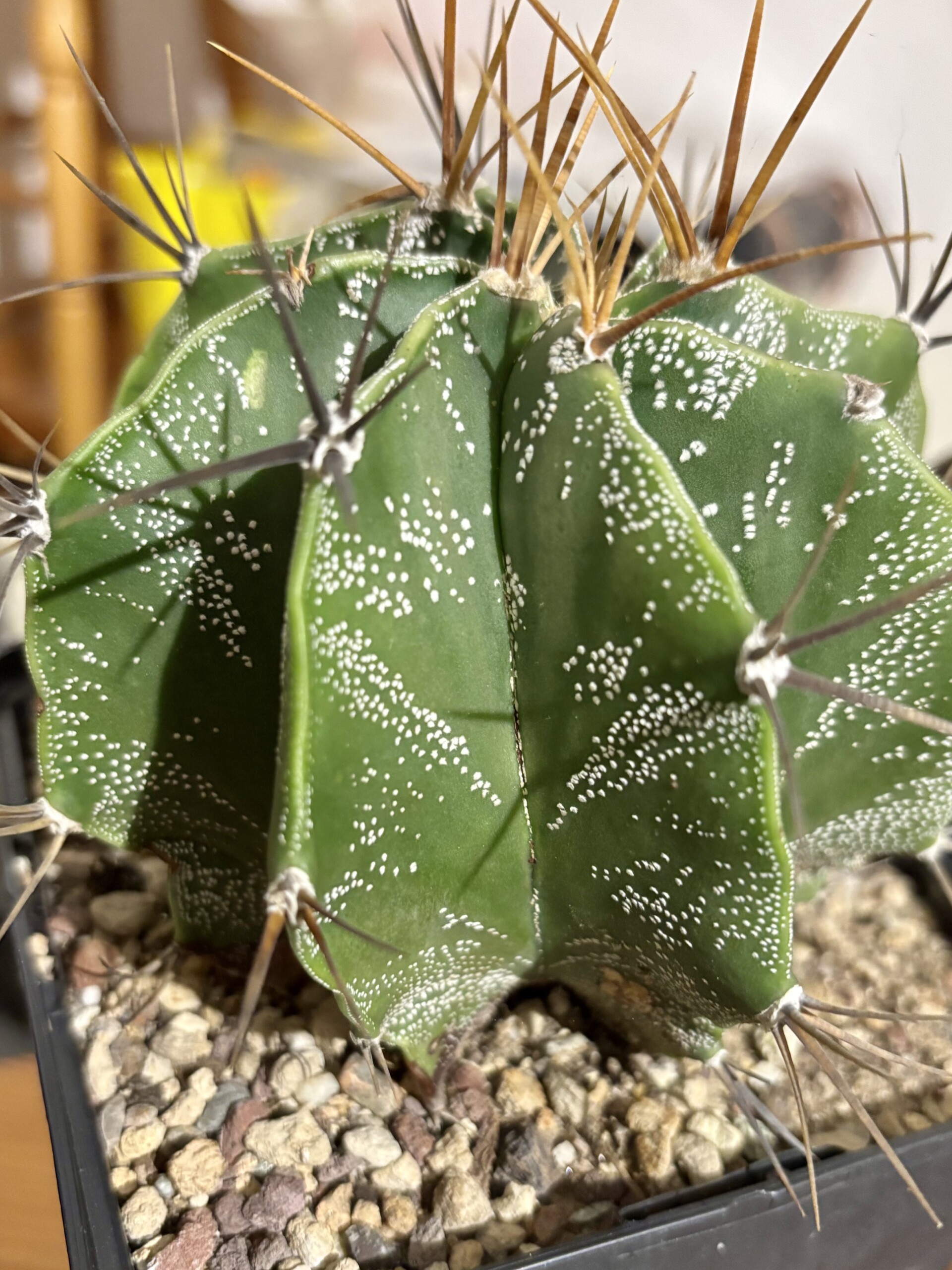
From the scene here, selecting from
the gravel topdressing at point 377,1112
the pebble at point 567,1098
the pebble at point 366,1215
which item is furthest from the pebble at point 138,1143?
the pebble at point 567,1098

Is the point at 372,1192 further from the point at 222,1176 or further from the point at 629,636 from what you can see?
the point at 629,636

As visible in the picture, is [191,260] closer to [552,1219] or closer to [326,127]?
[552,1219]

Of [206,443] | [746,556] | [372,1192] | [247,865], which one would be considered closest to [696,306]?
[746,556]

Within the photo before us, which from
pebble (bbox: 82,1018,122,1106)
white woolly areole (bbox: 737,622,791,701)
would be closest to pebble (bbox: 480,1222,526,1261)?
pebble (bbox: 82,1018,122,1106)

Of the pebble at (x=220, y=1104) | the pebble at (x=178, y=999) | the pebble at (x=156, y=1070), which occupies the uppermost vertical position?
the pebble at (x=178, y=999)

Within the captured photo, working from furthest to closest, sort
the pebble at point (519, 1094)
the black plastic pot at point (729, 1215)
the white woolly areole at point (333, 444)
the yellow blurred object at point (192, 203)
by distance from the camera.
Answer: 1. the yellow blurred object at point (192, 203)
2. the pebble at point (519, 1094)
3. the black plastic pot at point (729, 1215)
4. the white woolly areole at point (333, 444)

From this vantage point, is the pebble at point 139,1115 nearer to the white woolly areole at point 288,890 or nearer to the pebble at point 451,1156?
the pebble at point 451,1156

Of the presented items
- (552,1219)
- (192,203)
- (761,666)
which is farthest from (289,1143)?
(192,203)
